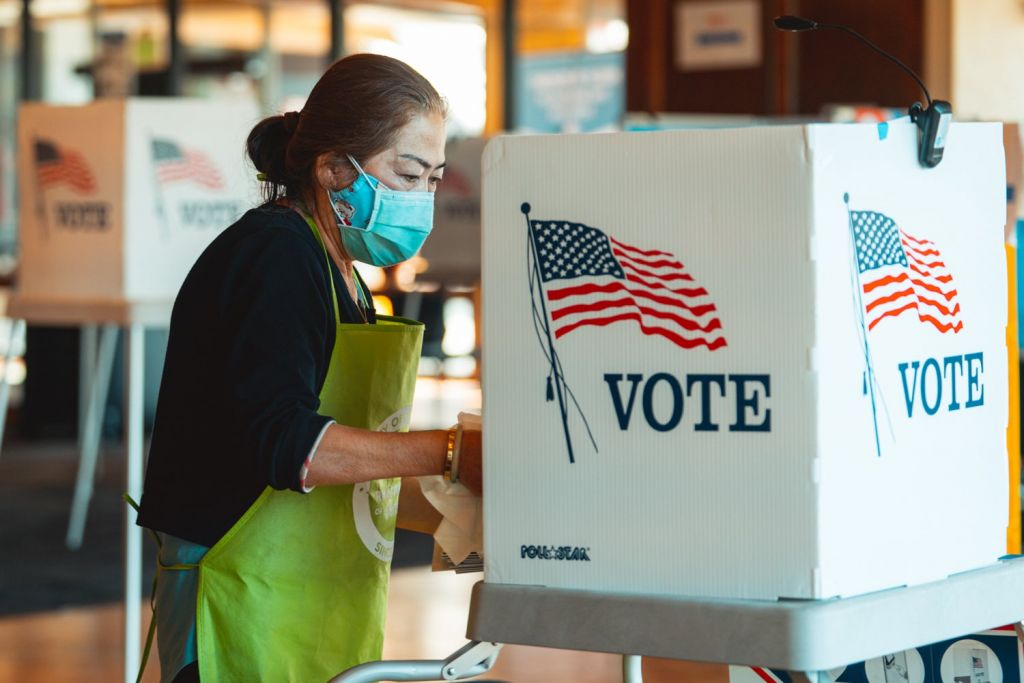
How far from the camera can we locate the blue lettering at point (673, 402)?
110cm

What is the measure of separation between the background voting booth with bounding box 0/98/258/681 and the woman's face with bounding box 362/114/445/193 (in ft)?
5.75

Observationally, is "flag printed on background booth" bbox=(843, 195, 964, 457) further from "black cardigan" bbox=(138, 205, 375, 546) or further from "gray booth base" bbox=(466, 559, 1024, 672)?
"black cardigan" bbox=(138, 205, 375, 546)

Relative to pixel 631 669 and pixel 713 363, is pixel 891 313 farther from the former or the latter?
pixel 631 669

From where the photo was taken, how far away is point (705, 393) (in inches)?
42.8

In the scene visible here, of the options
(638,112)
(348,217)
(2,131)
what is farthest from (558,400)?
(2,131)

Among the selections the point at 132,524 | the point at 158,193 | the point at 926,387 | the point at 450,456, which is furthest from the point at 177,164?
the point at 926,387

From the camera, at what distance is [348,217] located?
1.53 m

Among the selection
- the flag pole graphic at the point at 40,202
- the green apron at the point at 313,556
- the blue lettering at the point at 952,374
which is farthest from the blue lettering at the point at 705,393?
the flag pole graphic at the point at 40,202

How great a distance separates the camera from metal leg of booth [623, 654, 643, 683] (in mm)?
1243

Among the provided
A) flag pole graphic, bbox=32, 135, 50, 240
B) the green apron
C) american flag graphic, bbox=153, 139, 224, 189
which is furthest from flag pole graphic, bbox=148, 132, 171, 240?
the green apron

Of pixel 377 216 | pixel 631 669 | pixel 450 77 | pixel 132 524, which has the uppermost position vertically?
pixel 450 77

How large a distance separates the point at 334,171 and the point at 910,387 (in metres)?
0.65

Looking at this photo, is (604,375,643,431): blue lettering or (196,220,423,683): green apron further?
(196,220,423,683): green apron

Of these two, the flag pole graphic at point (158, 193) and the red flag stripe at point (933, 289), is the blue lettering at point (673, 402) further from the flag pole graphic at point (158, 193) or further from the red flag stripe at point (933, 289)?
the flag pole graphic at point (158, 193)
